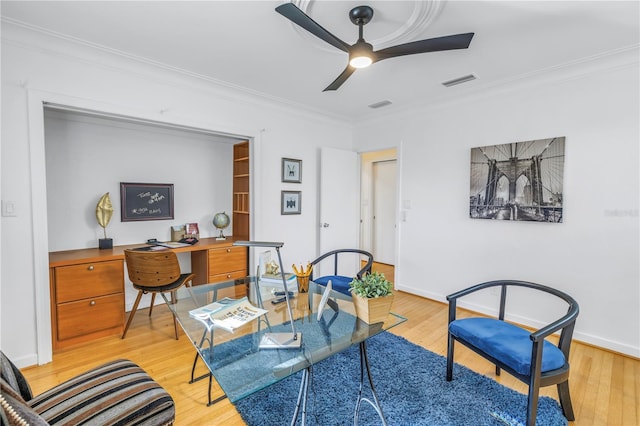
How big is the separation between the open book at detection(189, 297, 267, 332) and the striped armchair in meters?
0.39

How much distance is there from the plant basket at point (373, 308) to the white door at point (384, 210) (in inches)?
164

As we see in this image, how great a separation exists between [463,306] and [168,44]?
3892mm

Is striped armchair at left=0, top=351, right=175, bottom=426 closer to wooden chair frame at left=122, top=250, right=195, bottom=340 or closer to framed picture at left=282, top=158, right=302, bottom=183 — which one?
wooden chair frame at left=122, top=250, right=195, bottom=340

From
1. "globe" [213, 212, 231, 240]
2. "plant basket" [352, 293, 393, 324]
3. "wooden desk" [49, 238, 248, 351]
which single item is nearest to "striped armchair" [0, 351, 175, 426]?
"plant basket" [352, 293, 393, 324]

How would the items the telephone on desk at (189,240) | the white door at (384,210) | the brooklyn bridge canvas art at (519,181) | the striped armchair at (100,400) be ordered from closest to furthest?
1. the striped armchair at (100,400)
2. the brooklyn bridge canvas art at (519,181)
3. the telephone on desk at (189,240)
4. the white door at (384,210)

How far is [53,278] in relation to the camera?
2473 millimetres

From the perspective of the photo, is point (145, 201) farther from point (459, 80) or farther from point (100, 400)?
point (459, 80)

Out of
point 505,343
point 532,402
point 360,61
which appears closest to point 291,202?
point 360,61

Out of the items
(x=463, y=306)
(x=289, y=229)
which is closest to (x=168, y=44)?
(x=289, y=229)

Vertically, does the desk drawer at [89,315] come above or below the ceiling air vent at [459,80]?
below

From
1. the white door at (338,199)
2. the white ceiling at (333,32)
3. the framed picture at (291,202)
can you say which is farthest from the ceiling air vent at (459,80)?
the framed picture at (291,202)

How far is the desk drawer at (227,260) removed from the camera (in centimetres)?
342

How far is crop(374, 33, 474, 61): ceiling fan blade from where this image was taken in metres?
1.84

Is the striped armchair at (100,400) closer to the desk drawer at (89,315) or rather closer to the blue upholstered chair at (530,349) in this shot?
the desk drawer at (89,315)
